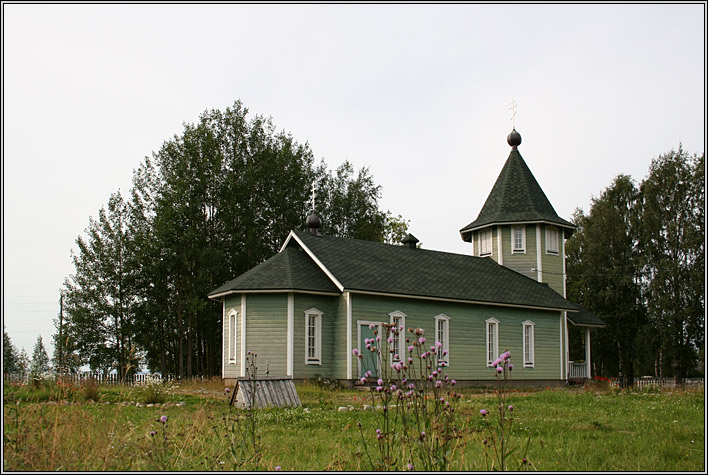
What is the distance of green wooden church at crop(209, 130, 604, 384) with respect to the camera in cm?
2245

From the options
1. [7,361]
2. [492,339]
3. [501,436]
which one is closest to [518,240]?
[492,339]

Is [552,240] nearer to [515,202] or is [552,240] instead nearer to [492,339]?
[515,202]

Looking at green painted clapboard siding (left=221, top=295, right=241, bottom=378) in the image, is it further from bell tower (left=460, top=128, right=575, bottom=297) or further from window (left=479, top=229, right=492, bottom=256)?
window (left=479, top=229, right=492, bottom=256)

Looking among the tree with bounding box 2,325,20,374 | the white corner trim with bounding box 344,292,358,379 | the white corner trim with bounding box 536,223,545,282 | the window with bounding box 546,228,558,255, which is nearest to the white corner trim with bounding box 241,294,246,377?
the white corner trim with bounding box 344,292,358,379

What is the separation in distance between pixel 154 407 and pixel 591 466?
884 centimetres

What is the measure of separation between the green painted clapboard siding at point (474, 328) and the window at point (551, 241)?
3.43 m

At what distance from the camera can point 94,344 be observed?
3127cm

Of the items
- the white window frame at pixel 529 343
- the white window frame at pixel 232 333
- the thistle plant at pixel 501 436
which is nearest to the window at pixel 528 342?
the white window frame at pixel 529 343

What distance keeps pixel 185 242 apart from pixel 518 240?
16.0 meters

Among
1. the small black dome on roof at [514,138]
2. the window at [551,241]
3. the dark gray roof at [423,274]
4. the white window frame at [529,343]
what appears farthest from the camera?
the small black dome on roof at [514,138]

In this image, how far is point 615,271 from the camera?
38.2 metres

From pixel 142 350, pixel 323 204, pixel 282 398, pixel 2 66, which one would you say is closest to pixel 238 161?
pixel 323 204

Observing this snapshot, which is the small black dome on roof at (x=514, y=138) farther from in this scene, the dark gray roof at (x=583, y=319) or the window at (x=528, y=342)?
the window at (x=528, y=342)

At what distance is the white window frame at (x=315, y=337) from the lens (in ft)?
74.0
